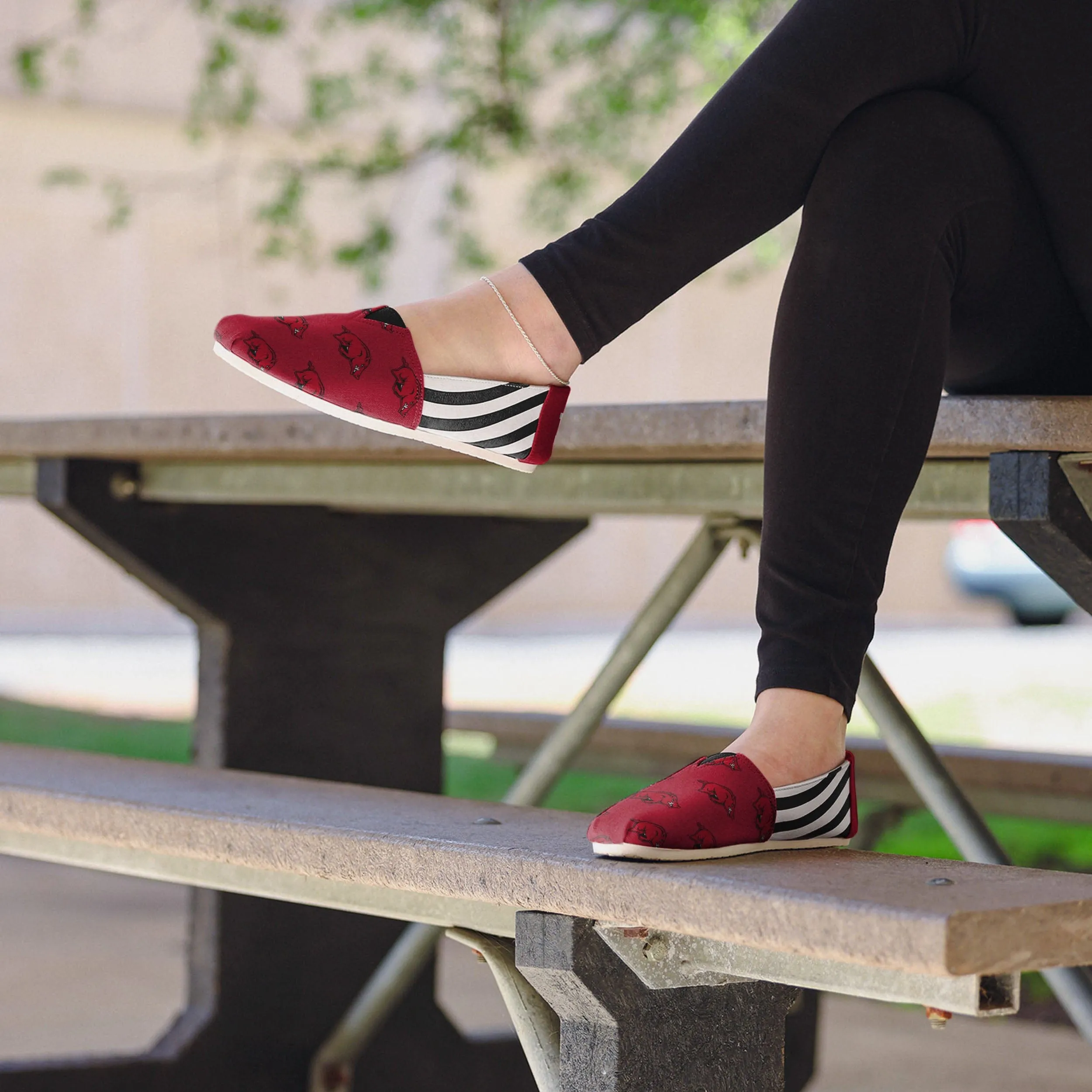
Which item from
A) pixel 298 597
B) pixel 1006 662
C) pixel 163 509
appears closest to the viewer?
pixel 163 509

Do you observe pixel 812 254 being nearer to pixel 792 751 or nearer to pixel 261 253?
pixel 792 751

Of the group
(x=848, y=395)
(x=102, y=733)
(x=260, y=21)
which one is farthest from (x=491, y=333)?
(x=102, y=733)

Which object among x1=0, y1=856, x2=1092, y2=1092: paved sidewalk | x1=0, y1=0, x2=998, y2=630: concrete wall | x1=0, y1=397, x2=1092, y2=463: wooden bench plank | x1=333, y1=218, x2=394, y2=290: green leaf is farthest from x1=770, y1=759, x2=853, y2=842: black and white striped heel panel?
x1=0, y1=0, x2=998, y2=630: concrete wall

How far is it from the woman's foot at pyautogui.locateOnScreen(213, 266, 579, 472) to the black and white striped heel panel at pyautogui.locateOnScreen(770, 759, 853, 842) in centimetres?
36

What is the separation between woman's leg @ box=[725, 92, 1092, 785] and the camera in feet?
4.27

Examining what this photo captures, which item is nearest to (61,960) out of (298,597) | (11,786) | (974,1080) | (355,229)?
(298,597)

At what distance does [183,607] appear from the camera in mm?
2455

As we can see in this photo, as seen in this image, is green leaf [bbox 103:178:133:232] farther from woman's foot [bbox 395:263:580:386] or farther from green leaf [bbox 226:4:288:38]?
woman's foot [bbox 395:263:580:386]

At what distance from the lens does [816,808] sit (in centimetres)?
129

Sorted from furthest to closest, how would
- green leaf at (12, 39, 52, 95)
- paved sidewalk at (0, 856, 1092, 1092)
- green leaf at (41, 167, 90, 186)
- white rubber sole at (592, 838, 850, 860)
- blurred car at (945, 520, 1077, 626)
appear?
blurred car at (945, 520, 1077, 626) → green leaf at (41, 167, 90, 186) → green leaf at (12, 39, 52, 95) → paved sidewalk at (0, 856, 1092, 1092) → white rubber sole at (592, 838, 850, 860)

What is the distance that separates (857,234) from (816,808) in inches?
17.1

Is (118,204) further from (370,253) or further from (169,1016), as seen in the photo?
(169,1016)

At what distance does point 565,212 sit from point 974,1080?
4.70 metres

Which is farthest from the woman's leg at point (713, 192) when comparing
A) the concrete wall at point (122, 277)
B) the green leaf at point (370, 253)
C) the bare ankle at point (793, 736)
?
the concrete wall at point (122, 277)
